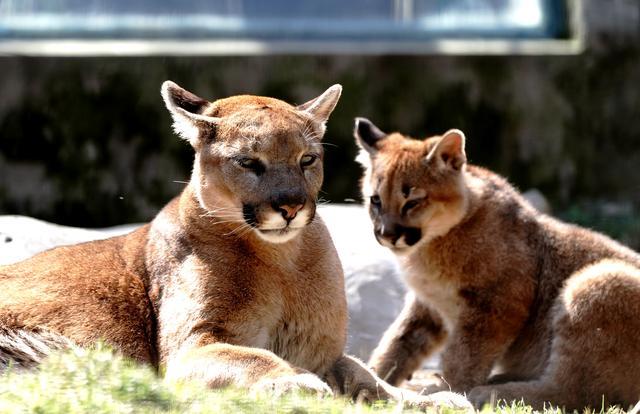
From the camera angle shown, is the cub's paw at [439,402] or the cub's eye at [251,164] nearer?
the cub's paw at [439,402]

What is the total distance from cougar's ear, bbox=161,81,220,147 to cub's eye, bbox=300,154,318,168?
0.58 m

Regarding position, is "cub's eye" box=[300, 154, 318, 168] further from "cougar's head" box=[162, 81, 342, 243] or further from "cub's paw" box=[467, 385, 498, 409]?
"cub's paw" box=[467, 385, 498, 409]

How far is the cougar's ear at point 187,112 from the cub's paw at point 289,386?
67.6 inches

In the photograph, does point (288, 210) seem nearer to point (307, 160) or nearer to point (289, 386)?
point (307, 160)

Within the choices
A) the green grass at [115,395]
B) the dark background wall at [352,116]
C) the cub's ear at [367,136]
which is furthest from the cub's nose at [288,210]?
the dark background wall at [352,116]

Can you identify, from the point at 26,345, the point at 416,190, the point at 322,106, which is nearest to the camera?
the point at 26,345

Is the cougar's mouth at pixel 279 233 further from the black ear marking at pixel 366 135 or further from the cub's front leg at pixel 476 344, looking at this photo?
the black ear marking at pixel 366 135

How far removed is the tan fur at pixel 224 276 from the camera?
6949mm

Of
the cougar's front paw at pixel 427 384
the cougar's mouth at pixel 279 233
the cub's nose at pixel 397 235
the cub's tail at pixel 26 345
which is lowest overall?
the cougar's front paw at pixel 427 384

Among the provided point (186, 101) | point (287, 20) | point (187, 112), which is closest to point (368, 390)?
point (187, 112)

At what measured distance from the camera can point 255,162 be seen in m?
7.06

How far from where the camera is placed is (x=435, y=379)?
8.91m

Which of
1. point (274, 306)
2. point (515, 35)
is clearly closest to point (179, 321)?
point (274, 306)

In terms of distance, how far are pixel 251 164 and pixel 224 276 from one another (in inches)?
26.5
